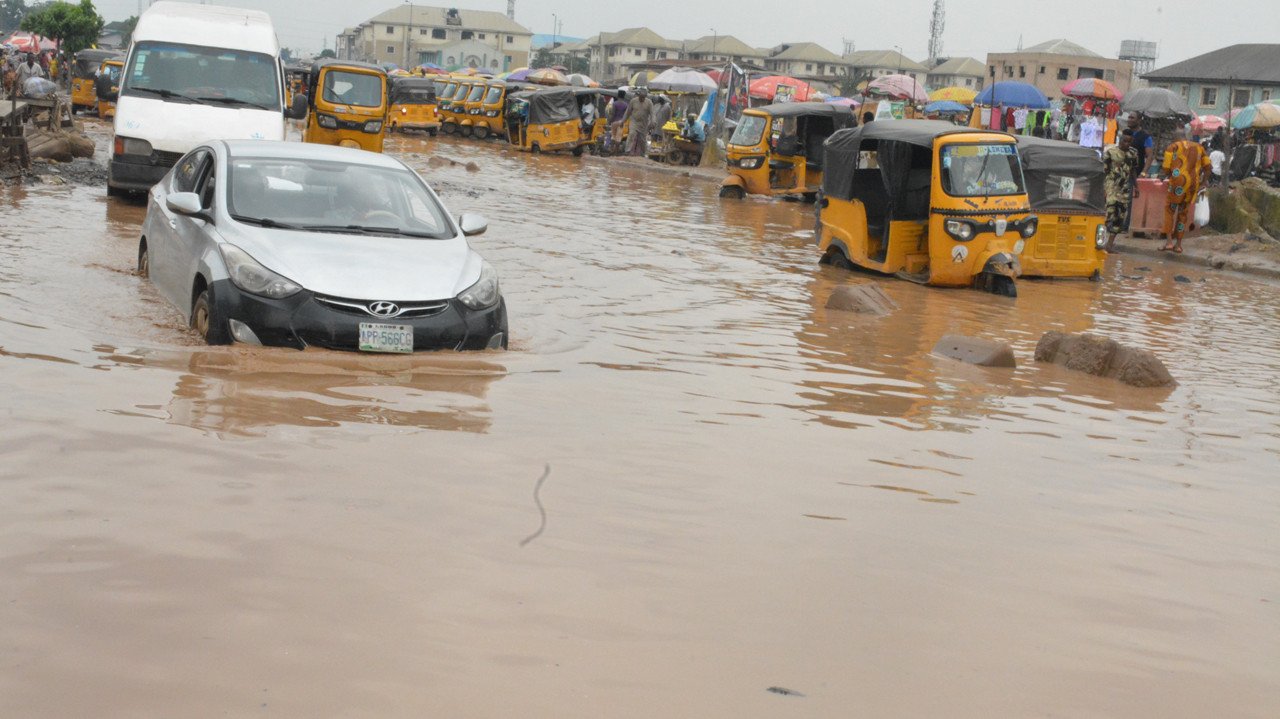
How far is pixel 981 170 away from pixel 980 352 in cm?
544

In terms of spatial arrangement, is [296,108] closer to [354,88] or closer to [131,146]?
[131,146]

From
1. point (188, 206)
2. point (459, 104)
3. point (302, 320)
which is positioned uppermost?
point (459, 104)

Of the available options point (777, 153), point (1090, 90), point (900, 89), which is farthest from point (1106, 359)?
point (900, 89)

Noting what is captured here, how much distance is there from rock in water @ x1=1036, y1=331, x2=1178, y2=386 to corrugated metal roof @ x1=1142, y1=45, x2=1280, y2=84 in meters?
61.7

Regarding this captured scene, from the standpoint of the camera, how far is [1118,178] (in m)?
19.6

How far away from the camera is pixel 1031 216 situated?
49.5 ft

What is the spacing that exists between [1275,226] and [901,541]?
18735mm

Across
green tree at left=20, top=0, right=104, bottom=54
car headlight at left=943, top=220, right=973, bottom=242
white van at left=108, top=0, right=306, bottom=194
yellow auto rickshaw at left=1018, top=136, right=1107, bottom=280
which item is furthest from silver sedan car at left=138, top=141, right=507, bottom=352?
green tree at left=20, top=0, right=104, bottom=54

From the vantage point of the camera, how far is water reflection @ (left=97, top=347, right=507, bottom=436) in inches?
249

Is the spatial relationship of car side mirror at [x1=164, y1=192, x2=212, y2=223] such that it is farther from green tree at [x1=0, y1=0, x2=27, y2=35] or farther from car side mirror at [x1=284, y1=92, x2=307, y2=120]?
green tree at [x1=0, y1=0, x2=27, y2=35]

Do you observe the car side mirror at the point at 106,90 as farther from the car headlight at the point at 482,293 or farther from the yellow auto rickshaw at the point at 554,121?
the yellow auto rickshaw at the point at 554,121

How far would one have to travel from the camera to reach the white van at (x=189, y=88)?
16.0 m

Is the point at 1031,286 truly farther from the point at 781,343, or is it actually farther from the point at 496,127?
the point at 496,127

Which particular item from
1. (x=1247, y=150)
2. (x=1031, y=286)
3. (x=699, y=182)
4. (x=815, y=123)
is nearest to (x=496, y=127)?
(x=699, y=182)
